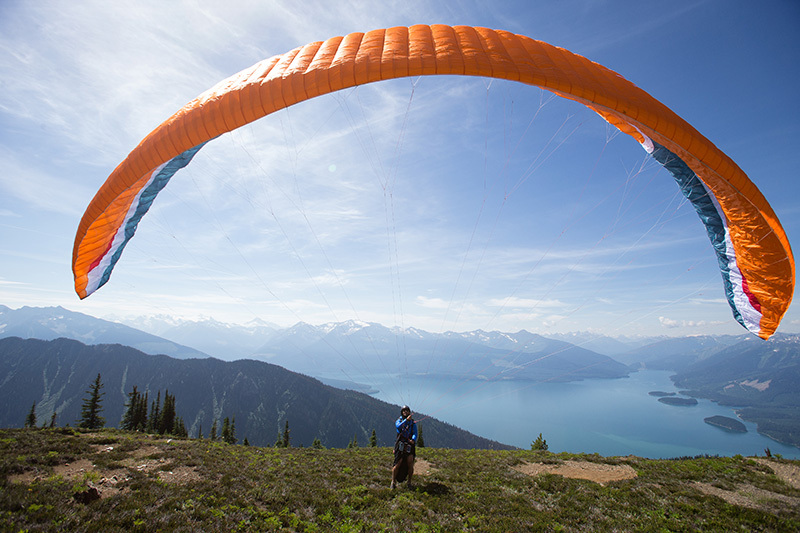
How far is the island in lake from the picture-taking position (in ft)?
594

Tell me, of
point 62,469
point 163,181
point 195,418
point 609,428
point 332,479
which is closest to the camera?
point 62,469

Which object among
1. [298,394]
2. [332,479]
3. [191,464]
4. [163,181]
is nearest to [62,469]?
[191,464]

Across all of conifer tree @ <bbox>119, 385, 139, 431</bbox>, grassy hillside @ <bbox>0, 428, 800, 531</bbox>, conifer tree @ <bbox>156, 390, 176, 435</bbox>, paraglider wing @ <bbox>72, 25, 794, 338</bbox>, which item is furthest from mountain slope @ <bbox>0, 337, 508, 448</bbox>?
paraglider wing @ <bbox>72, 25, 794, 338</bbox>

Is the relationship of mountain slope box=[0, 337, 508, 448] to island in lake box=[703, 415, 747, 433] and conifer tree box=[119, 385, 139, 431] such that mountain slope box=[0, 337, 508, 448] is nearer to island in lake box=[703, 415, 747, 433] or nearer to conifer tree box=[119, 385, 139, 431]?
conifer tree box=[119, 385, 139, 431]

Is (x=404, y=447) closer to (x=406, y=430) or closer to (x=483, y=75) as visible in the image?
(x=406, y=430)

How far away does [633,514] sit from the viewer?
7531 mm

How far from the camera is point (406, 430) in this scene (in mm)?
8336

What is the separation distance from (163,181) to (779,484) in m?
21.4

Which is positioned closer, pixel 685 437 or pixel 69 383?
pixel 685 437

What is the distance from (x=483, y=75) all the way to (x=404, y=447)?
29.7 ft

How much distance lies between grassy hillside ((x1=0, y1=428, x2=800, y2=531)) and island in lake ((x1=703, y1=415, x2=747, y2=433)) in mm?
256363

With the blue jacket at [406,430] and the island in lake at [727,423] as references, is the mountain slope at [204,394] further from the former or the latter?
the island in lake at [727,423]

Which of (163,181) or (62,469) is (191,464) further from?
(163,181)

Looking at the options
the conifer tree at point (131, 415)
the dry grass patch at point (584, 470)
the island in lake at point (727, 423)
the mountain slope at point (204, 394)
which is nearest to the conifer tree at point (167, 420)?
the conifer tree at point (131, 415)
